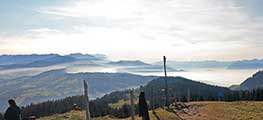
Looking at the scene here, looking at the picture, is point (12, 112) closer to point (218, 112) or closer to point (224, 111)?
point (218, 112)

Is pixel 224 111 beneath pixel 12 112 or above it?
beneath

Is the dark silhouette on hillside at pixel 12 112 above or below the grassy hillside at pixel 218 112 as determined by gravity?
above

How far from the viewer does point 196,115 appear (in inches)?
1902

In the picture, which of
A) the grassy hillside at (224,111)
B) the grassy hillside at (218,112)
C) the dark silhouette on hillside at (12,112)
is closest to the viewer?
the dark silhouette on hillside at (12,112)

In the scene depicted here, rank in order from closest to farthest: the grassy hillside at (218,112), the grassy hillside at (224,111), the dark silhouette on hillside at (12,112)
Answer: the dark silhouette on hillside at (12,112) → the grassy hillside at (224,111) → the grassy hillside at (218,112)

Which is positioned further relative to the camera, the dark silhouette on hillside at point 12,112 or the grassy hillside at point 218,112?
the grassy hillside at point 218,112

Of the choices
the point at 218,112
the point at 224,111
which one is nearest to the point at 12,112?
the point at 218,112

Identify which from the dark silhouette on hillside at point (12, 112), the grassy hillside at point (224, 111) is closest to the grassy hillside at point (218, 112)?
the grassy hillside at point (224, 111)

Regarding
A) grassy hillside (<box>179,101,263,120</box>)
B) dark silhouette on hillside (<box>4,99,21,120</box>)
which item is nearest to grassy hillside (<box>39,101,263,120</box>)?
grassy hillside (<box>179,101,263,120</box>)

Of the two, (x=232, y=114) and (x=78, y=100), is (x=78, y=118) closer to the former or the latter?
(x=232, y=114)

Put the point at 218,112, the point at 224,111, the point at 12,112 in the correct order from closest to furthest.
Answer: the point at 12,112
the point at 218,112
the point at 224,111

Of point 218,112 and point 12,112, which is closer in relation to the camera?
point 12,112

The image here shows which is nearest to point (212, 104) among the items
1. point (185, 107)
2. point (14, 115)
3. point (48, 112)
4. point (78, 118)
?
point (185, 107)

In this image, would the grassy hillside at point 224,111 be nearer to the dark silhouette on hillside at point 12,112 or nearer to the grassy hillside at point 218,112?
the grassy hillside at point 218,112
